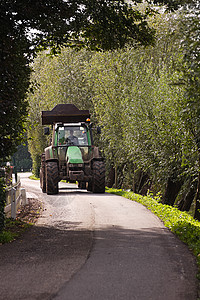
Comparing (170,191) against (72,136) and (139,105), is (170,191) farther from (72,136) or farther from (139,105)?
(72,136)

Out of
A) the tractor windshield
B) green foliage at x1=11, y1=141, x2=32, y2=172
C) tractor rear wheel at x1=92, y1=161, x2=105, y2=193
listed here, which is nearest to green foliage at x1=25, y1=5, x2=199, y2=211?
tractor rear wheel at x1=92, y1=161, x2=105, y2=193

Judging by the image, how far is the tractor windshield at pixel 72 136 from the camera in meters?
22.6

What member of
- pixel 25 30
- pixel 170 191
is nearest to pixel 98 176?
pixel 170 191

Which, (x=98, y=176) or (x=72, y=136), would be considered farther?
(x=72, y=136)

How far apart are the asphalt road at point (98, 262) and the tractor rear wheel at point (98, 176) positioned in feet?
25.4

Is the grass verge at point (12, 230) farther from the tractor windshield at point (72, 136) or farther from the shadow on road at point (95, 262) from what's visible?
the tractor windshield at point (72, 136)

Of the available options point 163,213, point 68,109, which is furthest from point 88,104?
point 163,213

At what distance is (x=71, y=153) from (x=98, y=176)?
167cm

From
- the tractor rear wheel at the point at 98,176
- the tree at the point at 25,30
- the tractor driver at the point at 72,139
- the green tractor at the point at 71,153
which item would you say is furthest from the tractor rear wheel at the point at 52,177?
the tree at the point at 25,30

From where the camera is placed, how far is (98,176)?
2178 cm

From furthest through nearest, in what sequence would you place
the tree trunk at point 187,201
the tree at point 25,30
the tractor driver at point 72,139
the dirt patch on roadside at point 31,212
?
the tree trunk at point 187,201 → the tractor driver at point 72,139 → the dirt patch on roadside at point 31,212 → the tree at point 25,30

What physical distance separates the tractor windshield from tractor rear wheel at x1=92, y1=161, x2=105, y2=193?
1.55 metres

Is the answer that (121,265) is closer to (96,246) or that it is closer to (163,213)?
(96,246)

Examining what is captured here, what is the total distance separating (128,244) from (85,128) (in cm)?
1343
